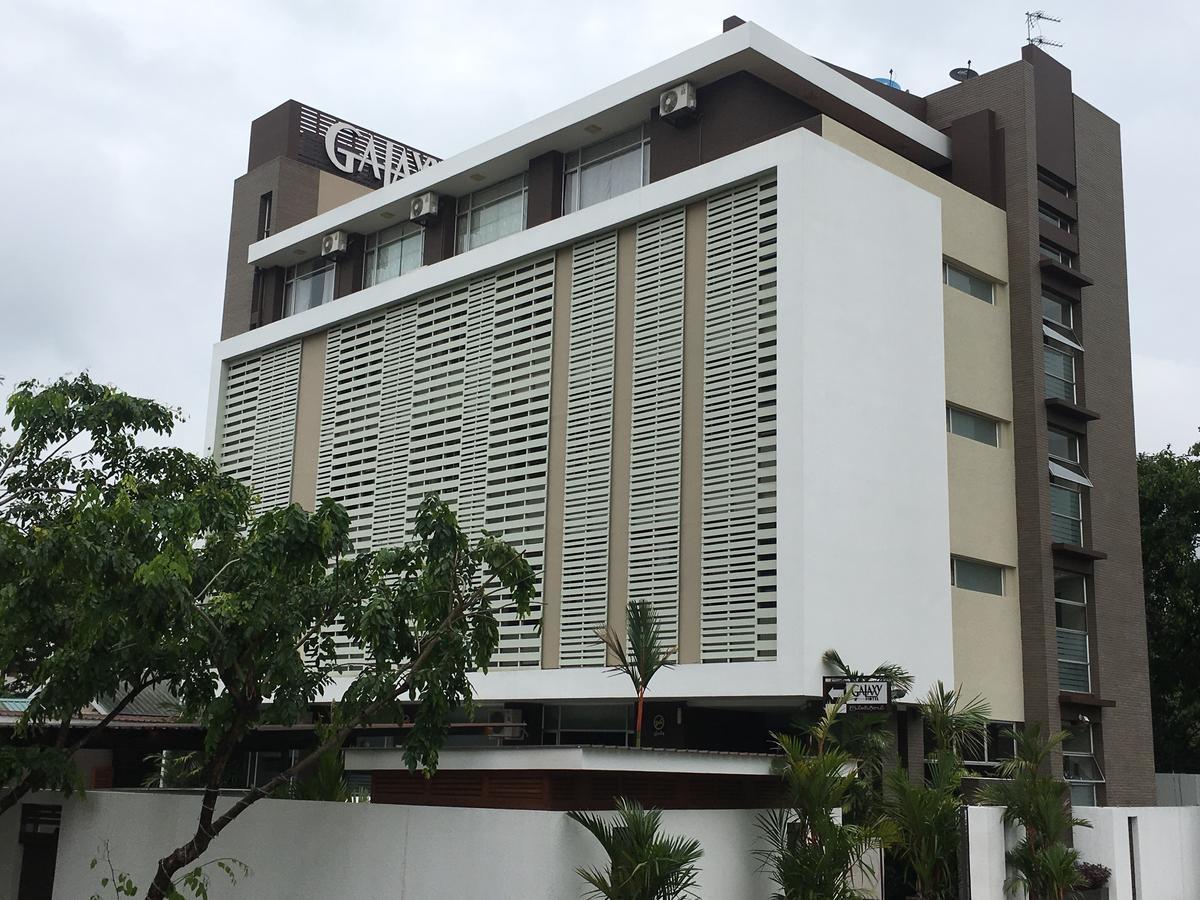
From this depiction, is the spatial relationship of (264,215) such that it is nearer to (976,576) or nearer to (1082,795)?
(976,576)

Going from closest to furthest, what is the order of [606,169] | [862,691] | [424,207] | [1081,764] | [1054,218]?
1. [862,691]
2. [1081,764]
3. [606,169]
4. [1054,218]
5. [424,207]

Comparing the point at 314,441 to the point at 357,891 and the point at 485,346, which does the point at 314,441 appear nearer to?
the point at 485,346

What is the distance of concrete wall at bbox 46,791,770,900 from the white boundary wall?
212 inches

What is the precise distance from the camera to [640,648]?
1972cm

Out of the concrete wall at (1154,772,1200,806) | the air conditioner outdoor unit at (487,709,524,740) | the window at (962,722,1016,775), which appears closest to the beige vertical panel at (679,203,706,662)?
the air conditioner outdoor unit at (487,709,524,740)

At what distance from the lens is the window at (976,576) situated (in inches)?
912

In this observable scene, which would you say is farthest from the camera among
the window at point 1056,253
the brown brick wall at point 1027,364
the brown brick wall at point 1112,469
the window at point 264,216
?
the window at point 264,216

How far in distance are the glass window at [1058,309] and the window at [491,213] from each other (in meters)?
10.1

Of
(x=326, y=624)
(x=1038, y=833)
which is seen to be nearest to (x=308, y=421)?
(x=326, y=624)

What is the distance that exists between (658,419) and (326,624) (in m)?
8.57

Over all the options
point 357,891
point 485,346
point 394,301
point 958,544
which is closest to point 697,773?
point 357,891

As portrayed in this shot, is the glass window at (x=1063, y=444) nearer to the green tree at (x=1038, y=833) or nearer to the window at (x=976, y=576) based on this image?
the window at (x=976, y=576)

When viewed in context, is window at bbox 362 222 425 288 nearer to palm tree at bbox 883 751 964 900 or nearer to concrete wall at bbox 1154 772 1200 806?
palm tree at bbox 883 751 964 900

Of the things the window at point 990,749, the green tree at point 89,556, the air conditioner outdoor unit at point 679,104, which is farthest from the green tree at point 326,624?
the air conditioner outdoor unit at point 679,104
